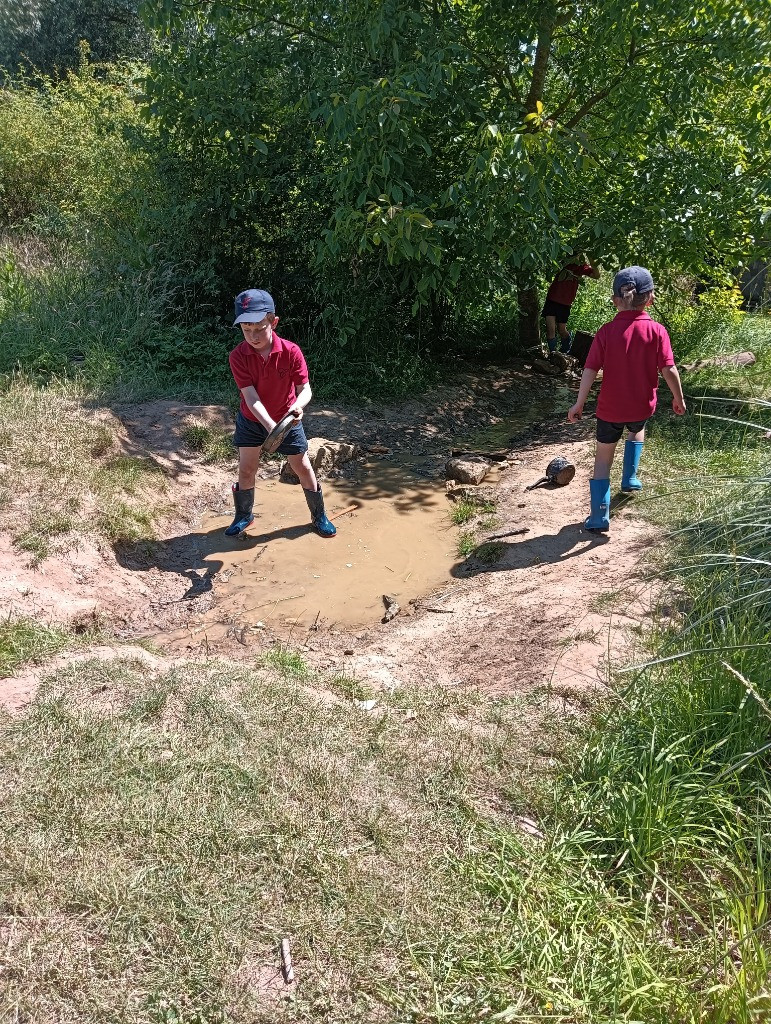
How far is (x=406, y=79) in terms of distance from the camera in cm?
640

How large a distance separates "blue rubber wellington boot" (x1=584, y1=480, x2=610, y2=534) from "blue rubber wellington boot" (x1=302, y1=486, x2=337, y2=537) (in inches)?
67.6

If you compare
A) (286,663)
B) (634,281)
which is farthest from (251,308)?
(634,281)

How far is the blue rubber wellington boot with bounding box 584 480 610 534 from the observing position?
195 inches

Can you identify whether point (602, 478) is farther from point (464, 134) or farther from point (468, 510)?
point (464, 134)

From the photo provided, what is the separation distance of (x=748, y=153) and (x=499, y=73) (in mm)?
2520

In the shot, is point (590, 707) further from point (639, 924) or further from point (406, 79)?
point (406, 79)

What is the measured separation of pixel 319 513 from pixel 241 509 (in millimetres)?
527

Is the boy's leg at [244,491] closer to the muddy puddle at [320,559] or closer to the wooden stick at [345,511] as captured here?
the muddy puddle at [320,559]

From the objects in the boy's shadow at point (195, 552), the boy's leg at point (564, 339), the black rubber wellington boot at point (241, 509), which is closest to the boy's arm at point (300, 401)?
the black rubber wellington boot at point (241, 509)

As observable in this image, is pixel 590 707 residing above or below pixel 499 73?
below

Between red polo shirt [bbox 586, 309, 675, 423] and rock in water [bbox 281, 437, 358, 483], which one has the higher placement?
red polo shirt [bbox 586, 309, 675, 423]

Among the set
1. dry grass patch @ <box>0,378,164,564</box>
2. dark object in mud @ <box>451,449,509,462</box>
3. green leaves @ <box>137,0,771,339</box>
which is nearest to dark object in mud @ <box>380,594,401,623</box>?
dry grass patch @ <box>0,378,164,564</box>

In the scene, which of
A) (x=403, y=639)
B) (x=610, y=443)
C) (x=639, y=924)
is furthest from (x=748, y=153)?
(x=639, y=924)

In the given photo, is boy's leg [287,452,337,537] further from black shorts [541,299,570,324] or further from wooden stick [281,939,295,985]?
black shorts [541,299,570,324]
